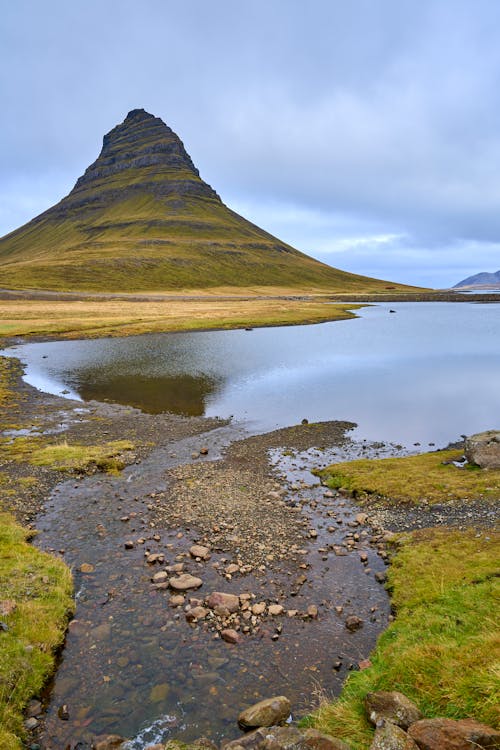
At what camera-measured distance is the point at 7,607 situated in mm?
12672

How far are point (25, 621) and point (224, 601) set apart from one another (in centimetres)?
600

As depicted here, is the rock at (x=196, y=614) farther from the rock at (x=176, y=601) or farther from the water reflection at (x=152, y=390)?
the water reflection at (x=152, y=390)

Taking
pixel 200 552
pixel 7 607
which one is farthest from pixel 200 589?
pixel 7 607

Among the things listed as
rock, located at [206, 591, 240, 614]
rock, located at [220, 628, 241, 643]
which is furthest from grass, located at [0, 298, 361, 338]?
rock, located at [220, 628, 241, 643]

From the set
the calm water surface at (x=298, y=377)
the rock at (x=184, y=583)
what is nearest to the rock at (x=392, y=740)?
the rock at (x=184, y=583)

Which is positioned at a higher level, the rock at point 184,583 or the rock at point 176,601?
the rock at point 184,583

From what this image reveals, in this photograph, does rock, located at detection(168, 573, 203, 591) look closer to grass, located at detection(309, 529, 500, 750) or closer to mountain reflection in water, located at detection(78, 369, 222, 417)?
grass, located at detection(309, 529, 500, 750)

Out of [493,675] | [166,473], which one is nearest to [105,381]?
[166,473]

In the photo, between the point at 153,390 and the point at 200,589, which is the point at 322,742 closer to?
the point at 200,589

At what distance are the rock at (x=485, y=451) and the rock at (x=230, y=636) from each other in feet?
59.6

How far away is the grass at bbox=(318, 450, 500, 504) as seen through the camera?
2130 cm

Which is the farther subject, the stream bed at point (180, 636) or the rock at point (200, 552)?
the rock at point (200, 552)

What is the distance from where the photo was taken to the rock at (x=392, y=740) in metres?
6.88

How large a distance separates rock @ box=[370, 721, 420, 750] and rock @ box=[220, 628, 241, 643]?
6.04 m
